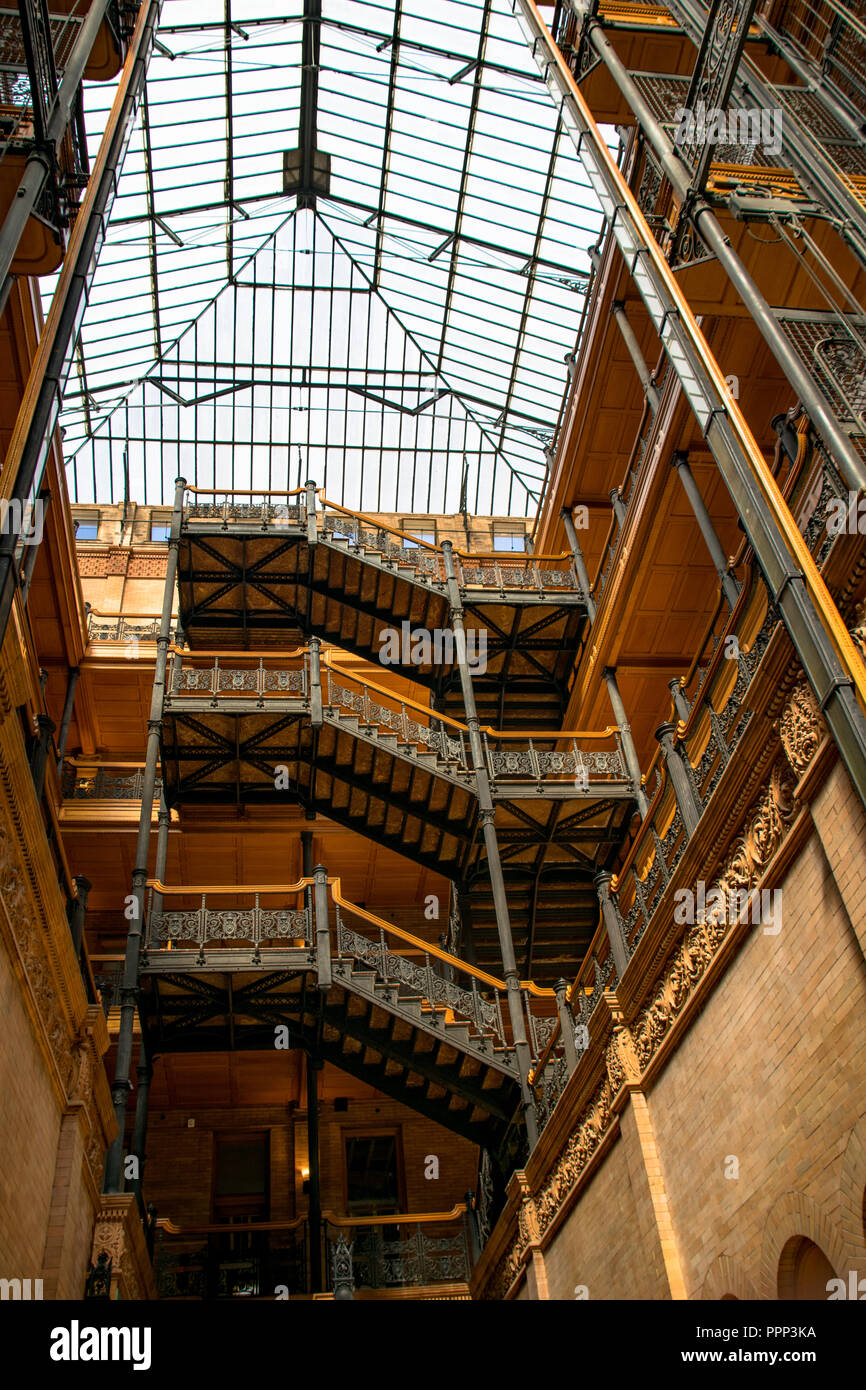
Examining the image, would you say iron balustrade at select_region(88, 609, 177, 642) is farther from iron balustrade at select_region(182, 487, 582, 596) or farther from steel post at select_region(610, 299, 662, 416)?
steel post at select_region(610, 299, 662, 416)

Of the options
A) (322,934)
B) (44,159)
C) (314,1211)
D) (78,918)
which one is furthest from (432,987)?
(44,159)

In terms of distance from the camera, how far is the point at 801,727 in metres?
6.67

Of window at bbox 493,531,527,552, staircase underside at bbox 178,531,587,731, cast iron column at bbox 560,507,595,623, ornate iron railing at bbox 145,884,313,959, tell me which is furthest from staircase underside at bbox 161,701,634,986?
window at bbox 493,531,527,552

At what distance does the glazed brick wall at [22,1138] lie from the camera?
26.2ft

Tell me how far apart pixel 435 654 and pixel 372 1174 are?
10046mm

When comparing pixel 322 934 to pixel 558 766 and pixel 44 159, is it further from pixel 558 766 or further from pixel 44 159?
pixel 44 159

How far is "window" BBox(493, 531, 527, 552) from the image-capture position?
31438 mm

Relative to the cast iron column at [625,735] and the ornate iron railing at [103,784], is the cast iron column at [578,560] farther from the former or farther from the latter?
the ornate iron railing at [103,784]

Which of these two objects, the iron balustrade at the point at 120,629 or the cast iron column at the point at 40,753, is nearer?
the cast iron column at the point at 40,753
